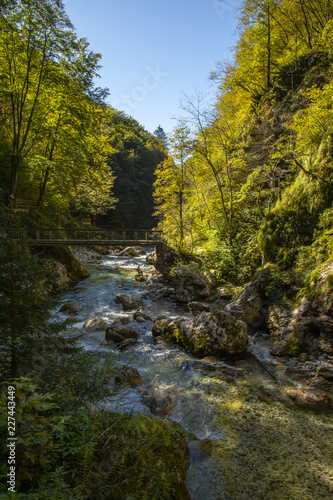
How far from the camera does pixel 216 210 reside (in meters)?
14.0

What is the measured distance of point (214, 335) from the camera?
673 cm

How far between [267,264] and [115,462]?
8368 mm

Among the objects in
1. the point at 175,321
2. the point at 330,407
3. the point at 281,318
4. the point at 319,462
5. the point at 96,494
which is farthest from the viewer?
the point at 175,321

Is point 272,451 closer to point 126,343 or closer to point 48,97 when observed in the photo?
point 126,343

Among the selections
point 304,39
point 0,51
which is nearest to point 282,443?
point 0,51

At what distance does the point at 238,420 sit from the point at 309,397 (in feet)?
5.26

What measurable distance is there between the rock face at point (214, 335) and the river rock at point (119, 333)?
162 cm

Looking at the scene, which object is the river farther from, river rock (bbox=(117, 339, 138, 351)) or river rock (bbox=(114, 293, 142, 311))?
river rock (bbox=(114, 293, 142, 311))

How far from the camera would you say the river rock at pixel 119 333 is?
7.75m

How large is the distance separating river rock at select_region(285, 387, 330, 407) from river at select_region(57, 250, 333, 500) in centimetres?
17

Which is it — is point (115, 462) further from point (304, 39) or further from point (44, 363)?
point (304, 39)

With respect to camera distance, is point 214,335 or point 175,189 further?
point 175,189

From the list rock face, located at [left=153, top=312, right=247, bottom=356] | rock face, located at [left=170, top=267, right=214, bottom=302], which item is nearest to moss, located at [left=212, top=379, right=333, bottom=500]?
rock face, located at [left=153, top=312, right=247, bottom=356]

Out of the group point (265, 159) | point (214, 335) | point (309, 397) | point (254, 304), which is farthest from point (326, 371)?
point (265, 159)
